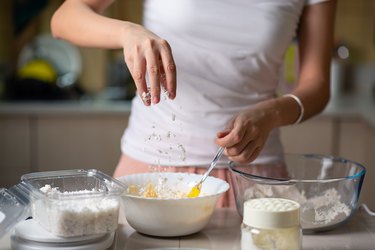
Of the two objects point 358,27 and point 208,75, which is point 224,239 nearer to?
point 208,75

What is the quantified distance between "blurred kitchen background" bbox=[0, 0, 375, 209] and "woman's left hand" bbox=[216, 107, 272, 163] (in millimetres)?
1194

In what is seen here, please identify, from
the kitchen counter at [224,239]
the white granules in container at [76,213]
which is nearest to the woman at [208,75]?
the kitchen counter at [224,239]

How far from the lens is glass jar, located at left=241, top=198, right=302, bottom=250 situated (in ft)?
2.87

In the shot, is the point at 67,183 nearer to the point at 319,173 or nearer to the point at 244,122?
the point at 244,122

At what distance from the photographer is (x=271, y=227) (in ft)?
2.87

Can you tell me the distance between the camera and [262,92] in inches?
54.2

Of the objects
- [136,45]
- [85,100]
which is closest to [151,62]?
[136,45]

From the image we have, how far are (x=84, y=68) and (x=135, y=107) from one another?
177 centimetres

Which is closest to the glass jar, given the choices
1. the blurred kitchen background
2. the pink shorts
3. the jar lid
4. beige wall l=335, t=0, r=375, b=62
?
the jar lid

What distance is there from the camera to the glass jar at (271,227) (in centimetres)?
87

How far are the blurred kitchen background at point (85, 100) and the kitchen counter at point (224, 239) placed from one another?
130cm

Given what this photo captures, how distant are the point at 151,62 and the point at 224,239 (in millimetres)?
298

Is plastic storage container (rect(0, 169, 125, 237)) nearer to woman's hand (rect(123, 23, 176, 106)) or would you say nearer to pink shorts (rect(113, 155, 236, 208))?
woman's hand (rect(123, 23, 176, 106))

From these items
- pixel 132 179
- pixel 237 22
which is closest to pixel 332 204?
pixel 132 179
